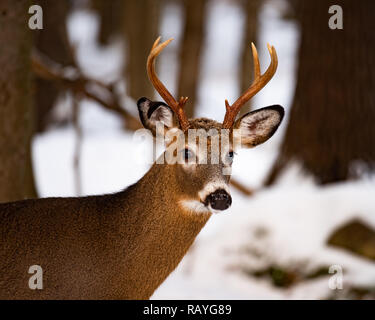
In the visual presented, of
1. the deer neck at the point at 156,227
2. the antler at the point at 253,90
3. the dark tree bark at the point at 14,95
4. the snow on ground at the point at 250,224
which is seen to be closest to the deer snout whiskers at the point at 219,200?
the deer neck at the point at 156,227

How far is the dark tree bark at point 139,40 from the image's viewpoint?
41.6ft

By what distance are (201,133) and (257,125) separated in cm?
38

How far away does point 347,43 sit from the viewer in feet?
23.6

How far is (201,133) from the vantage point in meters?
3.48

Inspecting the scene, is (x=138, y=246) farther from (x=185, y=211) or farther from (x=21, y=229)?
(x=21, y=229)

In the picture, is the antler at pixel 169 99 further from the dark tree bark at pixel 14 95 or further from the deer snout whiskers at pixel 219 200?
the dark tree bark at pixel 14 95

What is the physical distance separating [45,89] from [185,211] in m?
8.71

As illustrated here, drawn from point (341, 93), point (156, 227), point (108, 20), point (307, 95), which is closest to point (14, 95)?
point (156, 227)

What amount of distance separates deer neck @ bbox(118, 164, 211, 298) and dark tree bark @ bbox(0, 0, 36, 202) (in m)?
1.51

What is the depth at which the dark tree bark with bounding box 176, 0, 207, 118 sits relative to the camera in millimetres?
10570

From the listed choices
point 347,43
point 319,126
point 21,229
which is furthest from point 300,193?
point 21,229

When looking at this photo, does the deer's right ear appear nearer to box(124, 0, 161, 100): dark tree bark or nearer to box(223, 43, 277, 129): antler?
box(223, 43, 277, 129): antler

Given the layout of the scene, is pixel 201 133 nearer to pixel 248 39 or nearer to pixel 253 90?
pixel 253 90
